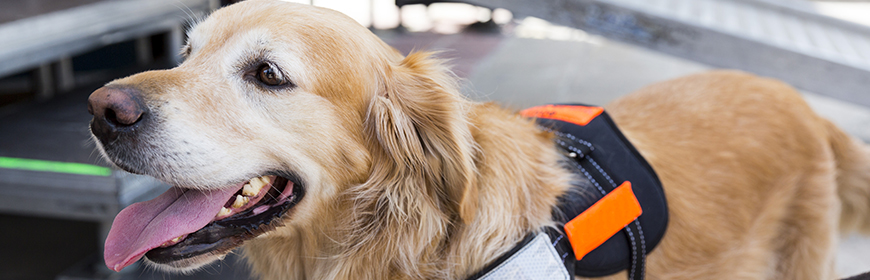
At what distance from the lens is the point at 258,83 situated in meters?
1.54

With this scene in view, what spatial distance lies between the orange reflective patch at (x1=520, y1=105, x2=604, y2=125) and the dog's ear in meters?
0.47

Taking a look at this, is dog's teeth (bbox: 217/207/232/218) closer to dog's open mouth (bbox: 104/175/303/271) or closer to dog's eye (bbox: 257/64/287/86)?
dog's open mouth (bbox: 104/175/303/271)

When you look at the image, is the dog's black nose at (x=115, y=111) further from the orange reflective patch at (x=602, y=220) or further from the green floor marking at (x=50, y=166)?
the green floor marking at (x=50, y=166)

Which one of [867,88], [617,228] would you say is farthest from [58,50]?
[867,88]

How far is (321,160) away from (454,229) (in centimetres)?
43

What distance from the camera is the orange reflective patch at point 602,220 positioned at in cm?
164

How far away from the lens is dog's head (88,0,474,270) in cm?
141

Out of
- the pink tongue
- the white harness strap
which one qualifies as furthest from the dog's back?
the pink tongue

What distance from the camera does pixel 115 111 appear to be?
1.34 m

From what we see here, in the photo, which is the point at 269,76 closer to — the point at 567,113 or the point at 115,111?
the point at 115,111

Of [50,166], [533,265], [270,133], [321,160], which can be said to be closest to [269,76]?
[270,133]

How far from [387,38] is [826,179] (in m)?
6.64

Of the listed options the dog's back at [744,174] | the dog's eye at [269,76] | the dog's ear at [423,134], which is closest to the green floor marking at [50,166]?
the dog's eye at [269,76]

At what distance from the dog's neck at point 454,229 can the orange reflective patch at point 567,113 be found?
303 millimetres
